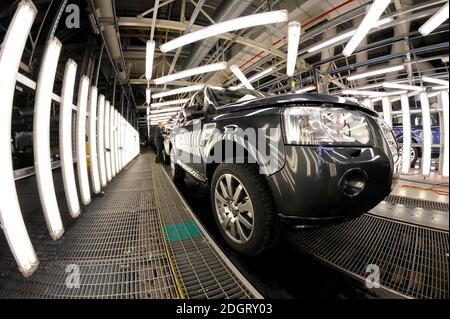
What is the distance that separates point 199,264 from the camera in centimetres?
131

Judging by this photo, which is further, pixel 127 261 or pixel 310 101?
pixel 127 261

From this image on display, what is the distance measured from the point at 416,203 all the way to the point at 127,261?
11.1 ft

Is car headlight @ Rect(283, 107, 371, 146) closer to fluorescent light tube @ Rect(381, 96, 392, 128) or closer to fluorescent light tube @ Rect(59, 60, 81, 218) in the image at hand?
fluorescent light tube @ Rect(381, 96, 392, 128)

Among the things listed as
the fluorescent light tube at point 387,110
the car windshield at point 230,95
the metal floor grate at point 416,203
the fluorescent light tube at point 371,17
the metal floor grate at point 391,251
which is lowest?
the metal floor grate at point 391,251

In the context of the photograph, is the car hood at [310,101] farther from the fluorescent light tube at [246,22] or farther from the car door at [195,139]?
the fluorescent light tube at [246,22]

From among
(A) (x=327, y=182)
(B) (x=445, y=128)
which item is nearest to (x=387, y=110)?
(B) (x=445, y=128)

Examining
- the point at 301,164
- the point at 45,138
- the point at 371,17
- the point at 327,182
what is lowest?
the point at 327,182

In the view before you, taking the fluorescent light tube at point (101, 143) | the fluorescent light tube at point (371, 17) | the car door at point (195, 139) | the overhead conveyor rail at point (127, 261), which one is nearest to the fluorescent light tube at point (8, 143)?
the overhead conveyor rail at point (127, 261)

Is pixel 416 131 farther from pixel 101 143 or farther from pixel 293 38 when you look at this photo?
pixel 101 143

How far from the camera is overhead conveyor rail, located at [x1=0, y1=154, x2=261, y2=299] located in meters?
1.11

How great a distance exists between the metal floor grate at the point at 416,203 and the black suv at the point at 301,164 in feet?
5.35

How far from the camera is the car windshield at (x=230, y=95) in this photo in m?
2.03

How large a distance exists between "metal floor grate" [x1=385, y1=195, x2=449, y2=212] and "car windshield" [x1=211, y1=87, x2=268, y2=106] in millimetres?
2350

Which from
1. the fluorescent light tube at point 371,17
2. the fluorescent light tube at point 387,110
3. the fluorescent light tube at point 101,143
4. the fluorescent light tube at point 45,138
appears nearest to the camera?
the fluorescent light tube at point 387,110
